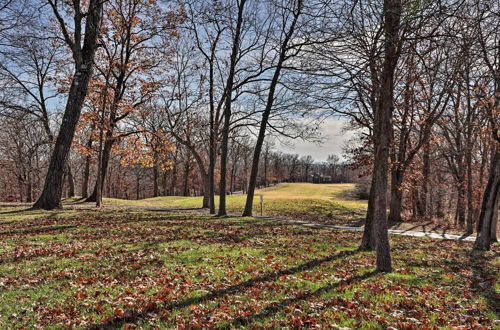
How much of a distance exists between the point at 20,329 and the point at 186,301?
205cm

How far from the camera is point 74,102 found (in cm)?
1280

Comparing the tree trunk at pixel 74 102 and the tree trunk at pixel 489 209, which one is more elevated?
the tree trunk at pixel 74 102

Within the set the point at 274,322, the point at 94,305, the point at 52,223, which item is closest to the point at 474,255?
the point at 274,322

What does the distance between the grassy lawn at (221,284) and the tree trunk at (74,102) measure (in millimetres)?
3810

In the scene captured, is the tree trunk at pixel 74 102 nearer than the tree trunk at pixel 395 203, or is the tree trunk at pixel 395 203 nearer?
the tree trunk at pixel 74 102

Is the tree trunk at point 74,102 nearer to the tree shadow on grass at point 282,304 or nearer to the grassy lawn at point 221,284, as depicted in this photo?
the grassy lawn at point 221,284

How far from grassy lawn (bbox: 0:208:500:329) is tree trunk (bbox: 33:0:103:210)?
381cm

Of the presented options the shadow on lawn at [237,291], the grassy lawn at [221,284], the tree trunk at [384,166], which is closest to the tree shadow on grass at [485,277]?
the grassy lawn at [221,284]

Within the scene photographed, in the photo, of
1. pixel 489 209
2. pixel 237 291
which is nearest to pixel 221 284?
pixel 237 291

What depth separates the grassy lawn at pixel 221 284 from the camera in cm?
422

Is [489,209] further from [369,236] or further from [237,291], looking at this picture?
[237,291]

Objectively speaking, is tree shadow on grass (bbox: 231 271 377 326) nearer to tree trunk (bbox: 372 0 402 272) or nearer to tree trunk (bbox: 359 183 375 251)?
tree trunk (bbox: 372 0 402 272)

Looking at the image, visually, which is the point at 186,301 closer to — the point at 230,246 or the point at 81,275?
the point at 81,275

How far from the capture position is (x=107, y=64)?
73.4 feet
